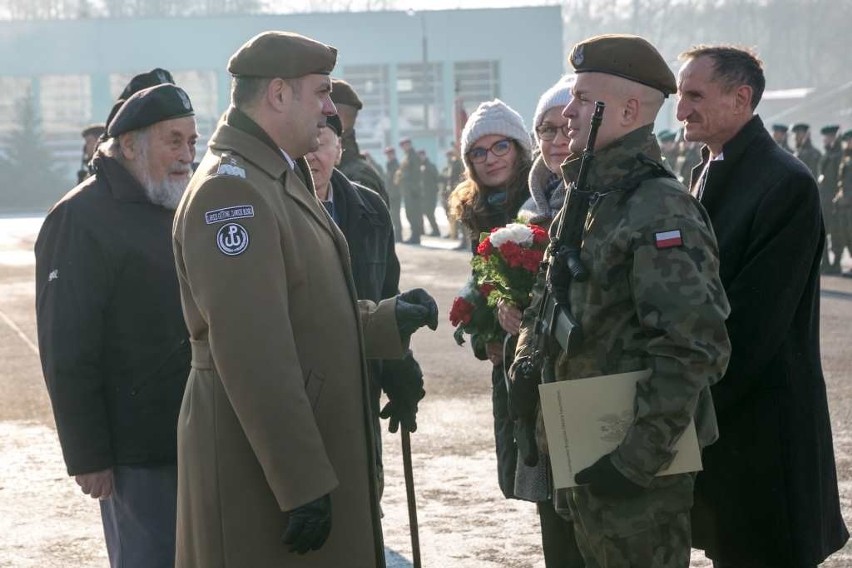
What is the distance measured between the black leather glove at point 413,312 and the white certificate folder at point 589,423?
0.64m

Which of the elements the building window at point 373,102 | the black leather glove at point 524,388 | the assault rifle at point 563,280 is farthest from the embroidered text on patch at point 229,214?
the building window at point 373,102

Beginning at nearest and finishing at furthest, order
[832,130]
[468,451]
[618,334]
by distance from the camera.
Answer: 1. [618,334]
2. [468,451]
3. [832,130]

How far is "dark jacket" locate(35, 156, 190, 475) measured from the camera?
14.1 ft

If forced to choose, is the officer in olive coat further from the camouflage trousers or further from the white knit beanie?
the white knit beanie

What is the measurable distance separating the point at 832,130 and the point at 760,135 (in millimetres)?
16997

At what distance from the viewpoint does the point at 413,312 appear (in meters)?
4.01

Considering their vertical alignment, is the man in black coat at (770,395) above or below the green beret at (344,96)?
below

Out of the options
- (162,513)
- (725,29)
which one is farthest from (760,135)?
(725,29)

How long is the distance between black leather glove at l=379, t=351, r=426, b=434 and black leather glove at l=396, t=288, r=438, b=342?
0.95 metres

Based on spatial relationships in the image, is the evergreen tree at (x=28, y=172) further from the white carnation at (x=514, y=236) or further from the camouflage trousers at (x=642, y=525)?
the camouflage trousers at (x=642, y=525)

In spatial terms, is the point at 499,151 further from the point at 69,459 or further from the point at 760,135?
the point at 69,459

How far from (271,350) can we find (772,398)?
5.21ft

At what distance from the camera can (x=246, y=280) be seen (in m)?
3.28

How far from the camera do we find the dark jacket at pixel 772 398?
13.2 ft
